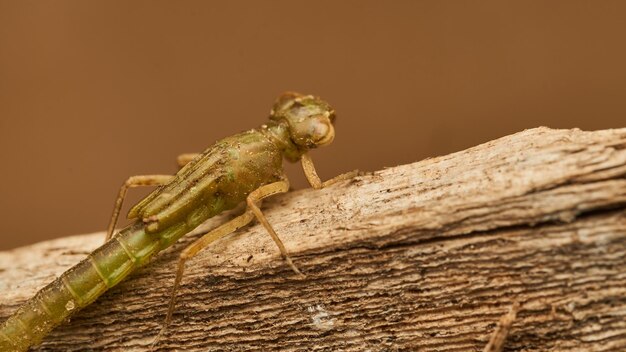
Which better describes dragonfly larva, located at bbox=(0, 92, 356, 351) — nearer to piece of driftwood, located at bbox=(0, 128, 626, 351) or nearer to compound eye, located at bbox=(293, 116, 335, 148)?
compound eye, located at bbox=(293, 116, 335, 148)

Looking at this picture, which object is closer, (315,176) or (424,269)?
(424,269)

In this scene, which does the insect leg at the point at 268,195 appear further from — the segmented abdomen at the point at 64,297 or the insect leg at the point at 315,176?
the segmented abdomen at the point at 64,297

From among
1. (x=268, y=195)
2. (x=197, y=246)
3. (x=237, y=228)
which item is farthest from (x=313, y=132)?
(x=197, y=246)

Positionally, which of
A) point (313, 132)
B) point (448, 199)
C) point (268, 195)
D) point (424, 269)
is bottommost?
point (424, 269)

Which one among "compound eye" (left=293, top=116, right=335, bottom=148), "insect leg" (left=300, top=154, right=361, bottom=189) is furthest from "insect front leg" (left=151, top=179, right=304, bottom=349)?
"compound eye" (left=293, top=116, right=335, bottom=148)

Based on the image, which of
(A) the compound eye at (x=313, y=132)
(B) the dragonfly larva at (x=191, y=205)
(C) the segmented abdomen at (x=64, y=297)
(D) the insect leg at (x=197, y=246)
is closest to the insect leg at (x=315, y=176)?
(B) the dragonfly larva at (x=191, y=205)

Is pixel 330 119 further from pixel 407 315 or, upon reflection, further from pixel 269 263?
pixel 407 315

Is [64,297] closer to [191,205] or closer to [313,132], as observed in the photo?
[191,205]
